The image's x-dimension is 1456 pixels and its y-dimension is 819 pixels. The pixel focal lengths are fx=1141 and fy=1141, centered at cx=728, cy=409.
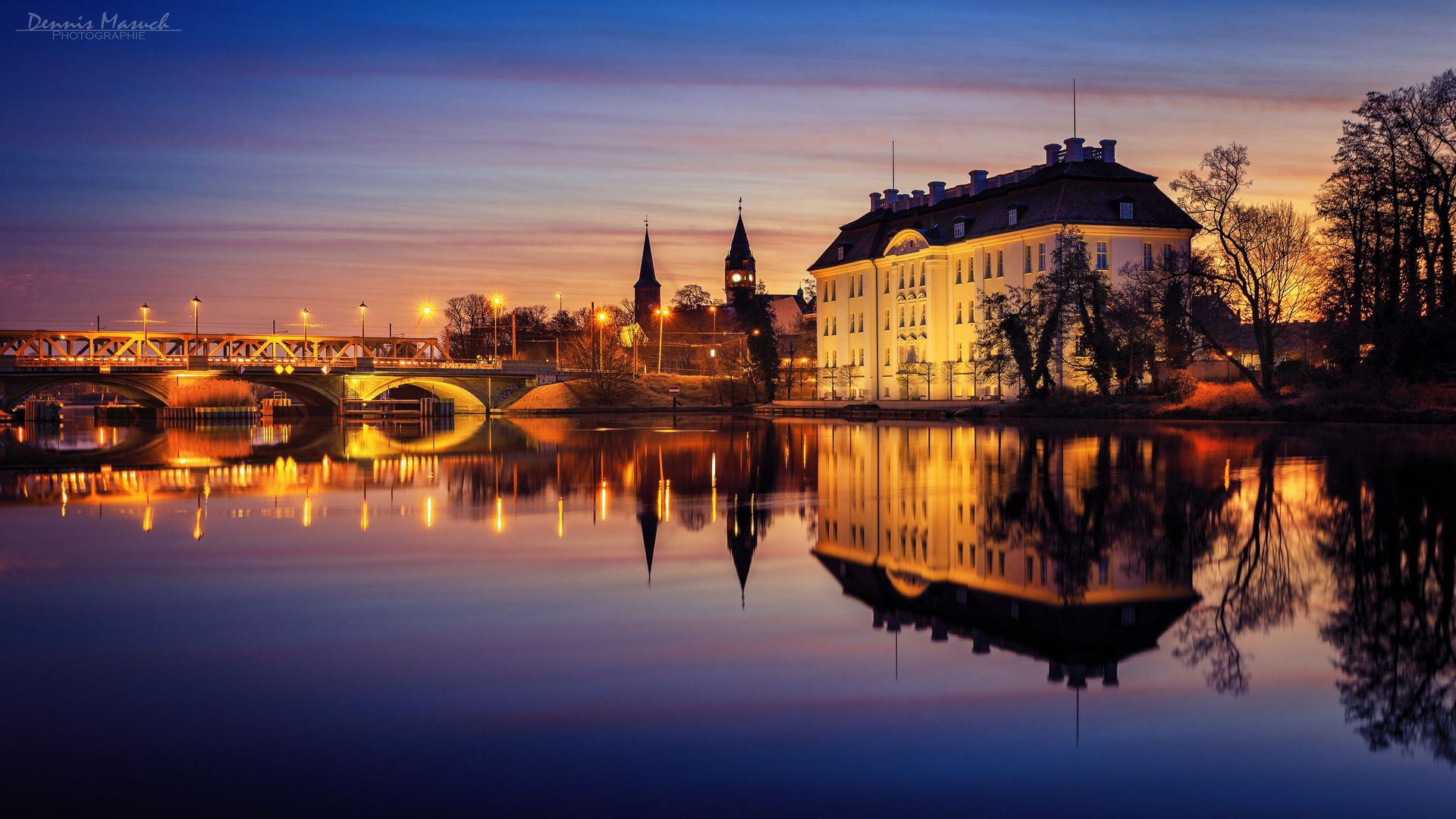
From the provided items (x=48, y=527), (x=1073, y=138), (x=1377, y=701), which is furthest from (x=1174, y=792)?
(x=1073, y=138)

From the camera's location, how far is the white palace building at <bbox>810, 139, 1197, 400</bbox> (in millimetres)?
75000

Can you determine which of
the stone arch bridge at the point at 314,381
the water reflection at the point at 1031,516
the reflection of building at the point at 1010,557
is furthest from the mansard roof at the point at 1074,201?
the reflection of building at the point at 1010,557

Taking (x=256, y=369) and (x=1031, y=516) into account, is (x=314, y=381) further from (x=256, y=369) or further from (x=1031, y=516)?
(x=1031, y=516)

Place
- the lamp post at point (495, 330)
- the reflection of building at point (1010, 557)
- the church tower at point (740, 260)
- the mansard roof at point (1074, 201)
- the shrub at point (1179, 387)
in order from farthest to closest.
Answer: the church tower at point (740, 260), the lamp post at point (495, 330), the mansard roof at point (1074, 201), the shrub at point (1179, 387), the reflection of building at point (1010, 557)

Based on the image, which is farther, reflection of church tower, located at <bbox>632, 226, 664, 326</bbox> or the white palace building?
reflection of church tower, located at <bbox>632, 226, 664, 326</bbox>

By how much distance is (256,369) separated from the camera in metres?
79.9

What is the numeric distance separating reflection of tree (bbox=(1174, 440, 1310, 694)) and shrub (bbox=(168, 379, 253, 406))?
7970 centimetres

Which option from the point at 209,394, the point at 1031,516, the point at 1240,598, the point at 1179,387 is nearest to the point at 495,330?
the point at 209,394

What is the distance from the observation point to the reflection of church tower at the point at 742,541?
447 inches

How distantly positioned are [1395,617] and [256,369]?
80.6 m

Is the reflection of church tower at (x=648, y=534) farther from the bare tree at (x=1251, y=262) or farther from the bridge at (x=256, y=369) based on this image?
the bridge at (x=256, y=369)

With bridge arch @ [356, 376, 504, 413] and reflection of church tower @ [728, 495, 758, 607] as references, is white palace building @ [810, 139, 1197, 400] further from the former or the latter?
reflection of church tower @ [728, 495, 758, 607]

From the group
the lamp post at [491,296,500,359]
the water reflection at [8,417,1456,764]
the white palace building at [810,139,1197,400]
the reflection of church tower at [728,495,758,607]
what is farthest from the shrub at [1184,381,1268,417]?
the lamp post at [491,296,500,359]

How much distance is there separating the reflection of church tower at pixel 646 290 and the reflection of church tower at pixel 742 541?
17610cm
